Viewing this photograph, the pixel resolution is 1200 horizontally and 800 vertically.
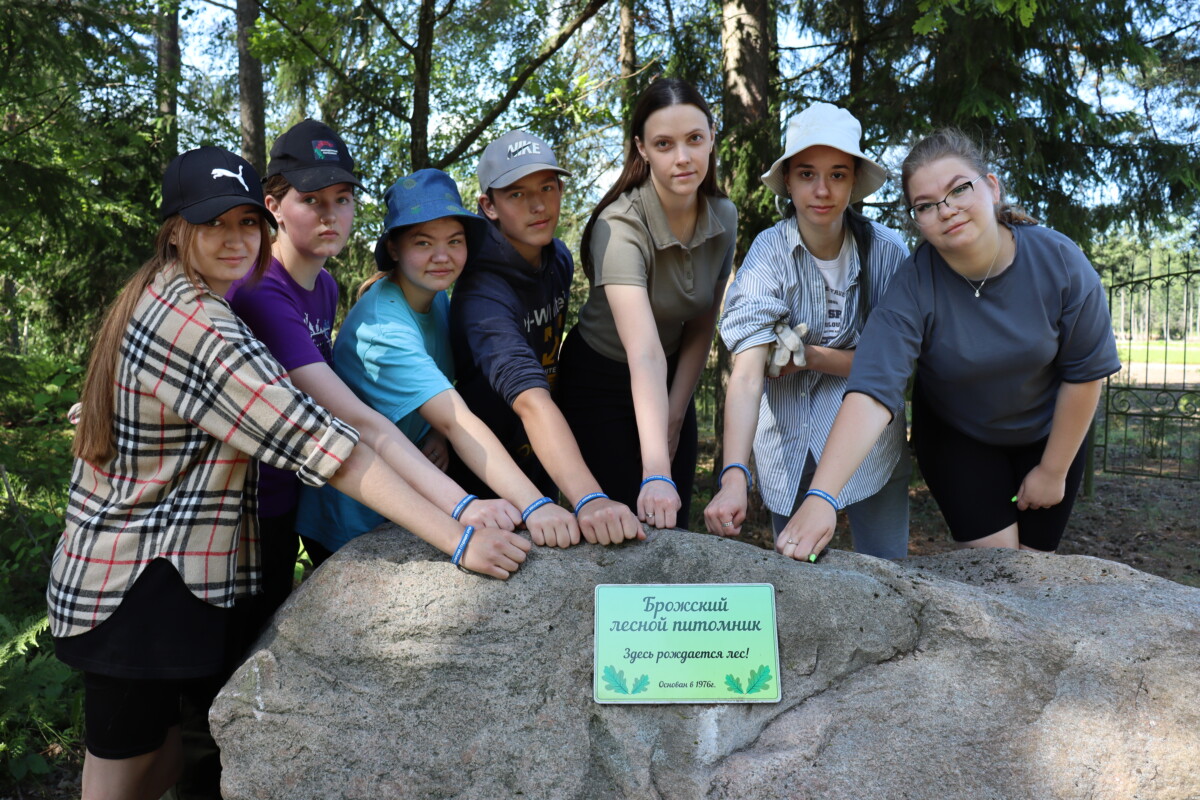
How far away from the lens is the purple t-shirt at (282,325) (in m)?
2.48

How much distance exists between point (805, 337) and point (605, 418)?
81cm

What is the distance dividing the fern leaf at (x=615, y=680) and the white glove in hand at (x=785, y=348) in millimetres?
1175

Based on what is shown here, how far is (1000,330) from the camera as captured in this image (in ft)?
8.63

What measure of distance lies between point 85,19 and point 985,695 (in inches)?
252

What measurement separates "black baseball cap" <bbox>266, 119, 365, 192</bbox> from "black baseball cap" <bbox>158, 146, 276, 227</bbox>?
35 cm

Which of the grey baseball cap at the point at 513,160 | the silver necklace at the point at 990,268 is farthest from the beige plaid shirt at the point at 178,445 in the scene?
the silver necklace at the point at 990,268

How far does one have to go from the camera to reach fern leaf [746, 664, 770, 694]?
2.24m

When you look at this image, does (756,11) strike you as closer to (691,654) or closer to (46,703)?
(691,654)

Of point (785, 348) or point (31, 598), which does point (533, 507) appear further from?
point (31, 598)

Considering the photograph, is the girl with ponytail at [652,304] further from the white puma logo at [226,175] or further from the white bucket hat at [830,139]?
the white puma logo at [226,175]

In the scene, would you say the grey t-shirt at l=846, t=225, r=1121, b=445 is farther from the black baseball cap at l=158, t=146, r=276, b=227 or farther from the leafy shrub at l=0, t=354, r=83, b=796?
the leafy shrub at l=0, t=354, r=83, b=796

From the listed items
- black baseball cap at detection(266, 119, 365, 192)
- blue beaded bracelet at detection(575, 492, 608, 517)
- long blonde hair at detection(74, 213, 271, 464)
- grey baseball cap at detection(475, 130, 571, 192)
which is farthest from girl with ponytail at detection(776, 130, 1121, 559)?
long blonde hair at detection(74, 213, 271, 464)

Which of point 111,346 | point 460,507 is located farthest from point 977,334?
point 111,346

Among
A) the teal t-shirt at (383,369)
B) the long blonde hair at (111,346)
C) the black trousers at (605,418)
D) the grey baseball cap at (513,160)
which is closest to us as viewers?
the long blonde hair at (111,346)
